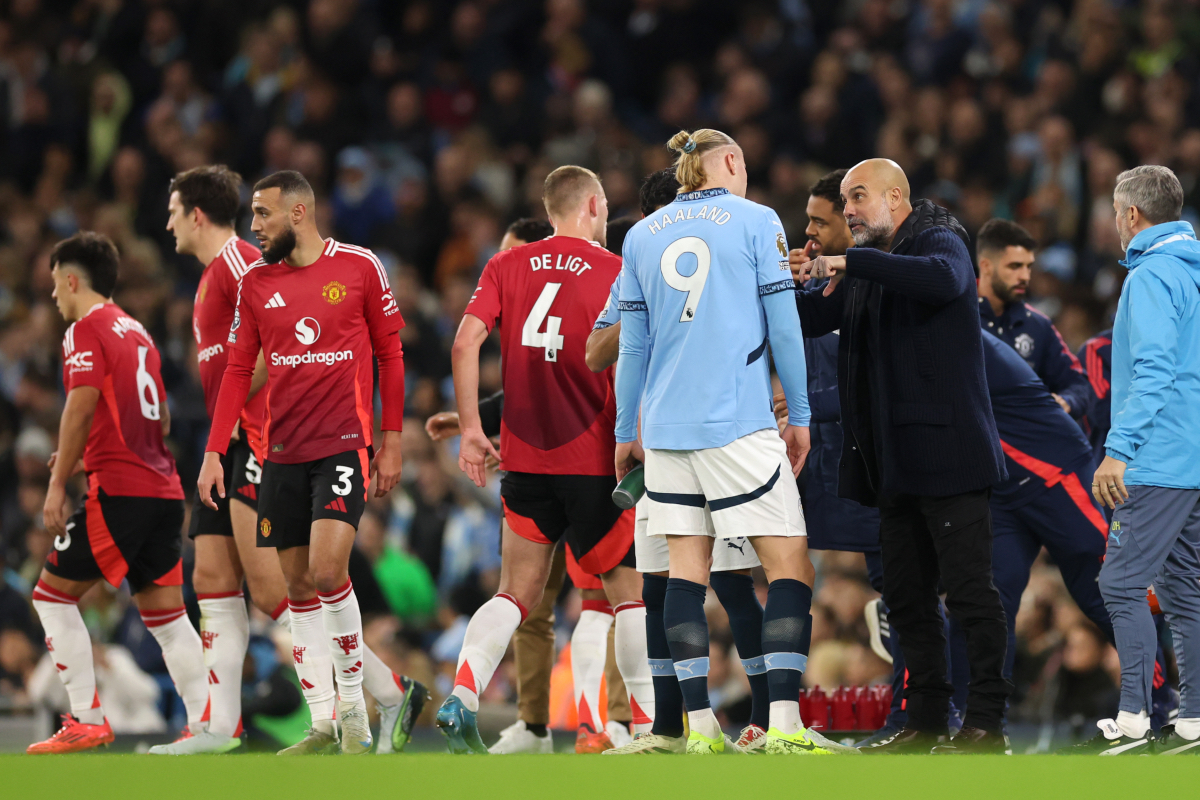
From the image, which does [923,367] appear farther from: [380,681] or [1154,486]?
[380,681]

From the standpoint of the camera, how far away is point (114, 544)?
716 cm

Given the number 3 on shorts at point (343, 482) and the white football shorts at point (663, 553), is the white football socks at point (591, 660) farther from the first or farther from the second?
the number 3 on shorts at point (343, 482)

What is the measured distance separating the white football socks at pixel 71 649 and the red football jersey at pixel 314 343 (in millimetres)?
1560

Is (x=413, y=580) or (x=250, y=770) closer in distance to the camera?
(x=250, y=770)

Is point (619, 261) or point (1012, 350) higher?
point (619, 261)

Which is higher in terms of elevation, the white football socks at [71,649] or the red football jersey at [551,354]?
the red football jersey at [551,354]

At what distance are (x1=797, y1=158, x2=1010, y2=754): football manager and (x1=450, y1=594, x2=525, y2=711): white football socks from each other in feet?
5.21

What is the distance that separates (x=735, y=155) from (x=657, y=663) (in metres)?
2.11

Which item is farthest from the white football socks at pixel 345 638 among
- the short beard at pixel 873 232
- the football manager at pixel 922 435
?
the short beard at pixel 873 232

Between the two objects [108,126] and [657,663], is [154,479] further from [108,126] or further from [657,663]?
[108,126]

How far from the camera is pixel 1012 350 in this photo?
281 inches

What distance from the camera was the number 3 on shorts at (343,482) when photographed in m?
6.34

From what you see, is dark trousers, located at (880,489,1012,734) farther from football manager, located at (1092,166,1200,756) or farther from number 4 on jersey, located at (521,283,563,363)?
number 4 on jersey, located at (521,283,563,363)

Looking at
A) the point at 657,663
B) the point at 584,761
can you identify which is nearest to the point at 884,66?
the point at 657,663
